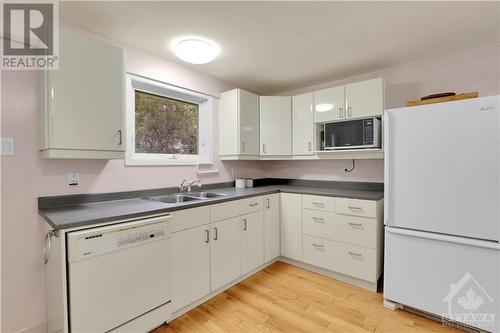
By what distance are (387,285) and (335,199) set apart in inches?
32.8

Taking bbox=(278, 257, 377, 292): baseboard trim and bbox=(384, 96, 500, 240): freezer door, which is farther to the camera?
bbox=(278, 257, 377, 292): baseboard trim

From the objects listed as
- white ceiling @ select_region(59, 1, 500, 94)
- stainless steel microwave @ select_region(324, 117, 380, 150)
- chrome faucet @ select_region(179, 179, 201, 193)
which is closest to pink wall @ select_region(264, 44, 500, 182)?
white ceiling @ select_region(59, 1, 500, 94)

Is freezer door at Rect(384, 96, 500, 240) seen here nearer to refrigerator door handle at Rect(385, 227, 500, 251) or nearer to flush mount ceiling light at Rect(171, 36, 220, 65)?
refrigerator door handle at Rect(385, 227, 500, 251)

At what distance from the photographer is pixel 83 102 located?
1.59m

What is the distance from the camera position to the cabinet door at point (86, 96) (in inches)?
59.1

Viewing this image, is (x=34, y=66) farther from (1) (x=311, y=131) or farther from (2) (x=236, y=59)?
(1) (x=311, y=131)

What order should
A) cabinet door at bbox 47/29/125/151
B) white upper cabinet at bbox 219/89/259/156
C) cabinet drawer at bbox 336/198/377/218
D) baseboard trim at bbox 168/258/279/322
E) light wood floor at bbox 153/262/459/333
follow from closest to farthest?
1. cabinet door at bbox 47/29/125/151
2. light wood floor at bbox 153/262/459/333
3. baseboard trim at bbox 168/258/279/322
4. cabinet drawer at bbox 336/198/377/218
5. white upper cabinet at bbox 219/89/259/156

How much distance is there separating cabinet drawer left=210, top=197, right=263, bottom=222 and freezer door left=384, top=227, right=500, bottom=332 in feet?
3.98

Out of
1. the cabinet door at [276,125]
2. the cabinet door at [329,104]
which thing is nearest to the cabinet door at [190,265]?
the cabinet door at [276,125]

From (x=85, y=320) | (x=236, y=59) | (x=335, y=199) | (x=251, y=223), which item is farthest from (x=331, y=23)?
(x=85, y=320)

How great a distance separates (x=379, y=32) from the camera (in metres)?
1.91

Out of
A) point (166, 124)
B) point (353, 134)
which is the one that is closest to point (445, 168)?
point (353, 134)

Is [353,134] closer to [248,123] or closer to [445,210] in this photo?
[445,210]

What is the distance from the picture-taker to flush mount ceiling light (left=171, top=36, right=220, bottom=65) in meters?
1.98
